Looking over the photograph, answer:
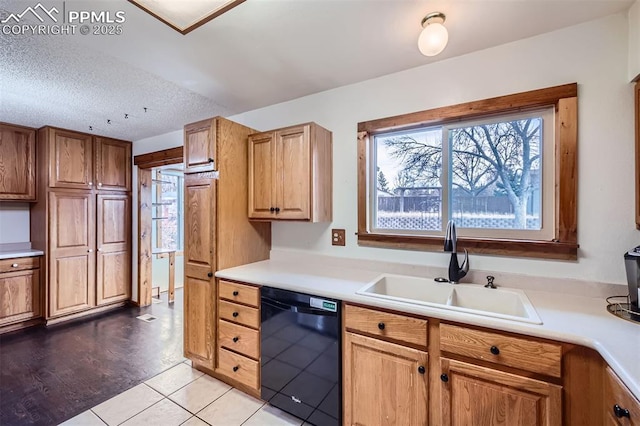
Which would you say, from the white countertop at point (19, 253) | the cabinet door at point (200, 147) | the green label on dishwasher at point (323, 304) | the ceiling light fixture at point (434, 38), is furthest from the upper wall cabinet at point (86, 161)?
the ceiling light fixture at point (434, 38)

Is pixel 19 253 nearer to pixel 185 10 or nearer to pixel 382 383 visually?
pixel 185 10

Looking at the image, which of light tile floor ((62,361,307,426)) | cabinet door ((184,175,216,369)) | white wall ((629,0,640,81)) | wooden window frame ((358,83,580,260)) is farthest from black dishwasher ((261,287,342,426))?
white wall ((629,0,640,81))

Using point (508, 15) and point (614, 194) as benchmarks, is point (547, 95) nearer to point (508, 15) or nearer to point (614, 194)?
point (508, 15)

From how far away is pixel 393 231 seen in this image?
6.93ft

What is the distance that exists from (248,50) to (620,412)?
2384 mm

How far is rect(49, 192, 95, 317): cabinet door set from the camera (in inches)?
A: 125

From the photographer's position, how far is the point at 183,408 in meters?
1.84

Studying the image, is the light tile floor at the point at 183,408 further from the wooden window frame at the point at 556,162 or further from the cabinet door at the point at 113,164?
the cabinet door at the point at 113,164

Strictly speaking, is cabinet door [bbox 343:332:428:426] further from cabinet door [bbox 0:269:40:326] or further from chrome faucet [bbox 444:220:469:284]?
cabinet door [bbox 0:269:40:326]

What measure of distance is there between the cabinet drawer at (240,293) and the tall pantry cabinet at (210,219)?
0.11 m

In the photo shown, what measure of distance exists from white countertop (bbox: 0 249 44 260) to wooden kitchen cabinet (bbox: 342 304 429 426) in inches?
148

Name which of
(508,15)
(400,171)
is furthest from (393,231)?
(508,15)

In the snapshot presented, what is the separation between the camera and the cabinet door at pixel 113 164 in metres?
3.55

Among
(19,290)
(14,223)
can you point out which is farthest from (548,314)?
(14,223)
